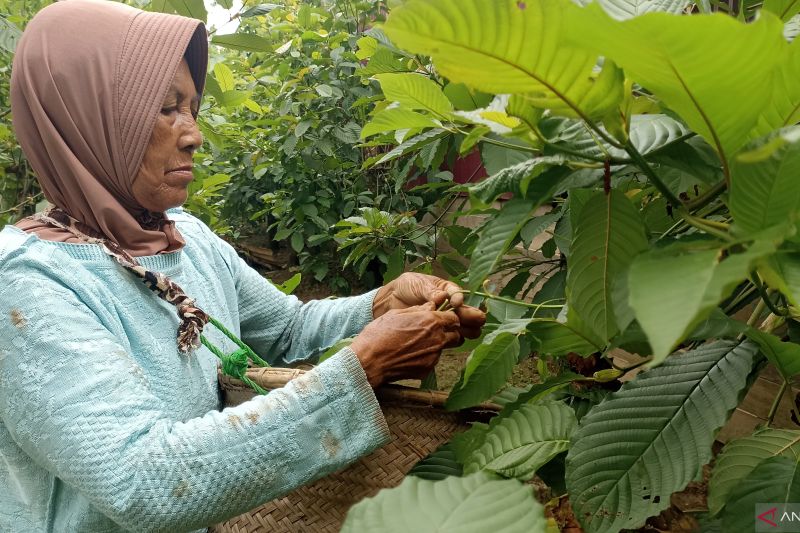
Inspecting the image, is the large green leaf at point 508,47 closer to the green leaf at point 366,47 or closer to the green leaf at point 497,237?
the green leaf at point 497,237

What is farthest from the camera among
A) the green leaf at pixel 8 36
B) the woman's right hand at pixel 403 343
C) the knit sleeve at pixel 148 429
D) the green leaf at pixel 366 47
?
the green leaf at pixel 366 47

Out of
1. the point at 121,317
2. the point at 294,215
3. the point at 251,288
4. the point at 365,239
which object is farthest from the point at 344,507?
the point at 294,215

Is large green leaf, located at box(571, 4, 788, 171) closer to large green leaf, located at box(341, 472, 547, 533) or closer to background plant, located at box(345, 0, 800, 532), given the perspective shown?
background plant, located at box(345, 0, 800, 532)

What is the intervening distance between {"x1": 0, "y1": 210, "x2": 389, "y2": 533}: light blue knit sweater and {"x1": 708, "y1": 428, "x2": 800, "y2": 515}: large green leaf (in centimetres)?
47

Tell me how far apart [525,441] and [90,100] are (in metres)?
1.00

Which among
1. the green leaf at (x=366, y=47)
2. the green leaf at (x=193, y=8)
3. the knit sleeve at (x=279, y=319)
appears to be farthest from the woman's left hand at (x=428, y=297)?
the green leaf at (x=366, y=47)

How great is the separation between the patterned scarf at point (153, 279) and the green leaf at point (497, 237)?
2.45ft

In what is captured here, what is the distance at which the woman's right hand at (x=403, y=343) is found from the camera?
939 mm

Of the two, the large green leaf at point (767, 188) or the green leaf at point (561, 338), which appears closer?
the large green leaf at point (767, 188)

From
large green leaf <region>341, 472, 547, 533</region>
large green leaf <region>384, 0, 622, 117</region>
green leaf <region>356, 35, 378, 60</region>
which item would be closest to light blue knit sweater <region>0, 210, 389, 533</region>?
large green leaf <region>341, 472, 547, 533</region>

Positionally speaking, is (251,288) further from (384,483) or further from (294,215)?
(294,215)

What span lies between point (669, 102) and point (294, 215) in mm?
3903

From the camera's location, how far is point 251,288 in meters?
1.55

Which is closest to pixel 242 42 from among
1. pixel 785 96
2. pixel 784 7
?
pixel 784 7
